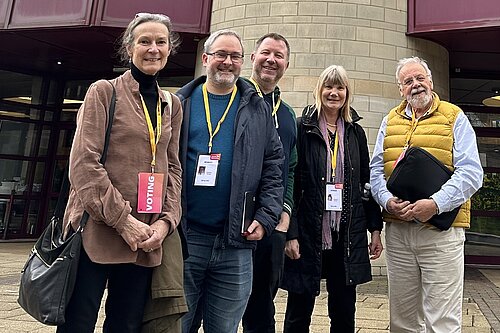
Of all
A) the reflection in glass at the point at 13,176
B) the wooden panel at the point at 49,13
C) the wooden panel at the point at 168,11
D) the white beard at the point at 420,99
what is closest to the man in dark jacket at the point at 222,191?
the white beard at the point at 420,99

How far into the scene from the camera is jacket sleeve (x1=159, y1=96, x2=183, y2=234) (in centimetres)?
203

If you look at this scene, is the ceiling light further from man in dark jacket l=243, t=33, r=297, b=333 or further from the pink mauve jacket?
the pink mauve jacket

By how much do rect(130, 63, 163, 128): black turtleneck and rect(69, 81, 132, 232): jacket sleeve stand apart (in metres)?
0.23

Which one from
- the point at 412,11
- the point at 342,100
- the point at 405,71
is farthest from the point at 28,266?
the point at 412,11

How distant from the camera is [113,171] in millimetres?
1917

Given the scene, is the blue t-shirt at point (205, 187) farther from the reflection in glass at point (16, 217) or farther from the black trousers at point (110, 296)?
the reflection in glass at point (16, 217)

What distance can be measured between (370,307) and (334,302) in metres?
2.46

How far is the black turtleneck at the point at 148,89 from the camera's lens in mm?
2068

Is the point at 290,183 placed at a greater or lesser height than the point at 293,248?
greater

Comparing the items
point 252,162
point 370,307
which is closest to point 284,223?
point 252,162

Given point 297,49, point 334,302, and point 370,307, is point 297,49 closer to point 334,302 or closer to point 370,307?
point 370,307

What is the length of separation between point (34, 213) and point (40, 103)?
9.83ft

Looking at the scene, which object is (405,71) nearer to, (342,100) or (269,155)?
(342,100)

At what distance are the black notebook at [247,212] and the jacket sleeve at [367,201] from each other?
1150 millimetres
